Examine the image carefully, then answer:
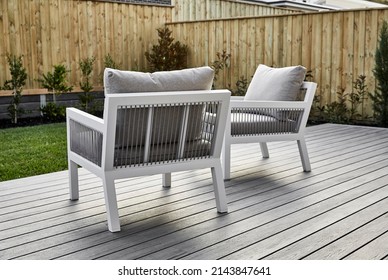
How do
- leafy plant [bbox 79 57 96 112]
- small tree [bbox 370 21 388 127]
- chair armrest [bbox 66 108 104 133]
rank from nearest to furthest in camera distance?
1. chair armrest [bbox 66 108 104 133]
2. small tree [bbox 370 21 388 127]
3. leafy plant [bbox 79 57 96 112]

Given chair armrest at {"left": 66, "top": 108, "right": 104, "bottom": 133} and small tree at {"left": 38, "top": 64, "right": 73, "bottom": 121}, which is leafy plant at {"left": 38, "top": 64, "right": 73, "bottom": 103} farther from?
chair armrest at {"left": 66, "top": 108, "right": 104, "bottom": 133}

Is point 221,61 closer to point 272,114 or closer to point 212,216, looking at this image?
point 272,114

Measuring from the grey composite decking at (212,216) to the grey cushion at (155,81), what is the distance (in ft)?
2.33

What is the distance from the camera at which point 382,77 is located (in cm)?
635

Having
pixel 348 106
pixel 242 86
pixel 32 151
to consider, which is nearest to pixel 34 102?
pixel 32 151

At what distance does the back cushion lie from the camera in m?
2.70

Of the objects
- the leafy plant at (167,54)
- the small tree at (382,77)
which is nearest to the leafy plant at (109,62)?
the leafy plant at (167,54)

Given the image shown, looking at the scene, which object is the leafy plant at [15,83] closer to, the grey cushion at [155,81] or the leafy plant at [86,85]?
the leafy plant at [86,85]

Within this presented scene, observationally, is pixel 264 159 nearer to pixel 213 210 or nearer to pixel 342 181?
pixel 342 181

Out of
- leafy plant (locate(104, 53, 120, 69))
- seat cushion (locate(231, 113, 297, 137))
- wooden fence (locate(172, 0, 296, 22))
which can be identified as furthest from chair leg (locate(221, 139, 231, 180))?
wooden fence (locate(172, 0, 296, 22))

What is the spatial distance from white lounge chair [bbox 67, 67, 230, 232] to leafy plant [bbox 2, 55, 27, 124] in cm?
387

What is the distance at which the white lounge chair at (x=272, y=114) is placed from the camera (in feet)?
12.5
